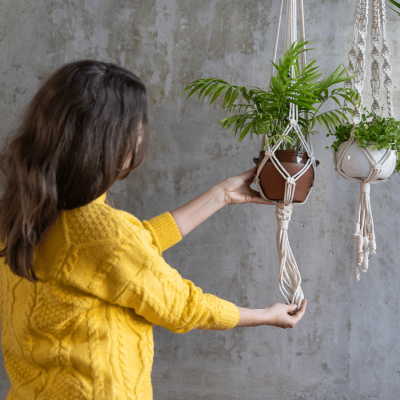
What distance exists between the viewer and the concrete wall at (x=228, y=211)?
6.05 ft

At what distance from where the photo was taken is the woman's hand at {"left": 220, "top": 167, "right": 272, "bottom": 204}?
1.30 m

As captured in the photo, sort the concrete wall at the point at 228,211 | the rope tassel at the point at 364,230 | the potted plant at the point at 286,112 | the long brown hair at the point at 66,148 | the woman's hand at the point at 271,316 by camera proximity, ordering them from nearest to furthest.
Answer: the long brown hair at the point at 66,148, the woman's hand at the point at 271,316, the potted plant at the point at 286,112, the rope tassel at the point at 364,230, the concrete wall at the point at 228,211

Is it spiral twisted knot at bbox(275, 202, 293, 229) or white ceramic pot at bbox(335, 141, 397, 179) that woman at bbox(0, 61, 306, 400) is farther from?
white ceramic pot at bbox(335, 141, 397, 179)

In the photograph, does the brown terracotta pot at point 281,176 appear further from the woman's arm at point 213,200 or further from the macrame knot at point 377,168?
the macrame knot at point 377,168

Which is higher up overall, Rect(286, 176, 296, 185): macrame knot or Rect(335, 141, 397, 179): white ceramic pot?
Rect(335, 141, 397, 179): white ceramic pot

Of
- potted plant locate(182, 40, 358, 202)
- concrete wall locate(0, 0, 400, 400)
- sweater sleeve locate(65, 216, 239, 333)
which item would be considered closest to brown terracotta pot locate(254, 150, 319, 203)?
potted plant locate(182, 40, 358, 202)

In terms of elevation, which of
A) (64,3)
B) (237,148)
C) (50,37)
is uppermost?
(64,3)

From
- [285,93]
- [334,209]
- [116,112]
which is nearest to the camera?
[116,112]

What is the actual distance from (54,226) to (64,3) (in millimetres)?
1581

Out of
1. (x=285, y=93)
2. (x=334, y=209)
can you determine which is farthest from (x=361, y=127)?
(x=334, y=209)

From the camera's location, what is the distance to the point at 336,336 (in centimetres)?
186

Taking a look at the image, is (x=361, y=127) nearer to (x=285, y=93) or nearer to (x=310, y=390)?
(x=285, y=93)

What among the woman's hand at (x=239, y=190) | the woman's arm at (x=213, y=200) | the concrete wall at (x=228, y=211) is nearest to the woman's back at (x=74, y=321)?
the woman's arm at (x=213, y=200)

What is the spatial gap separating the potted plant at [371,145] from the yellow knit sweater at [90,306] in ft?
2.41
